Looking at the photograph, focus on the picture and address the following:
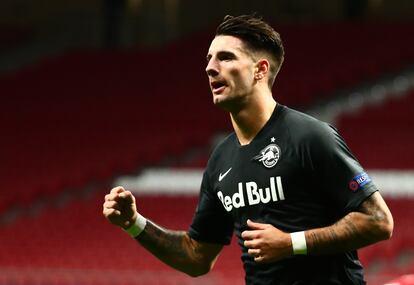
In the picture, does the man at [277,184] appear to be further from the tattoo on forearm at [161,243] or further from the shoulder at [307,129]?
the tattoo on forearm at [161,243]

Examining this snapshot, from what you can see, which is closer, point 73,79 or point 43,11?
point 73,79

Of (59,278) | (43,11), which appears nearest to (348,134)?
(59,278)

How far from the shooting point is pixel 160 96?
16.1 meters

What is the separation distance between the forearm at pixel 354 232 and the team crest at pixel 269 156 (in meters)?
0.25

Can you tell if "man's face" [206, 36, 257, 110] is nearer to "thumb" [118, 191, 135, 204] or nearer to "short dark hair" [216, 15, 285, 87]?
"short dark hair" [216, 15, 285, 87]

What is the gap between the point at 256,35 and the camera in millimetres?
3092

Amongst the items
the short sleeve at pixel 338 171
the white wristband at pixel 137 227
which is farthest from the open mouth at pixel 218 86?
the white wristband at pixel 137 227

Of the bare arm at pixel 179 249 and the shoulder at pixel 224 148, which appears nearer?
the shoulder at pixel 224 148

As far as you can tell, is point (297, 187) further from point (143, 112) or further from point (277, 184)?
point (143, 112)

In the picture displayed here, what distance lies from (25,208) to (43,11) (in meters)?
6.42

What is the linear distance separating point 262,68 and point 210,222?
1.91ft

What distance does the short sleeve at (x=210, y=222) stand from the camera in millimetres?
3391

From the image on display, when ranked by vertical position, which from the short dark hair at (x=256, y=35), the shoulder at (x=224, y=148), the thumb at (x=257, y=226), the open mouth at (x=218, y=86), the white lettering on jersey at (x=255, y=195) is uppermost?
the short dark hair at (x=256, y=35)

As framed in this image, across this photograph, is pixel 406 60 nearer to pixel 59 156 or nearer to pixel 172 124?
pixel 172 124
